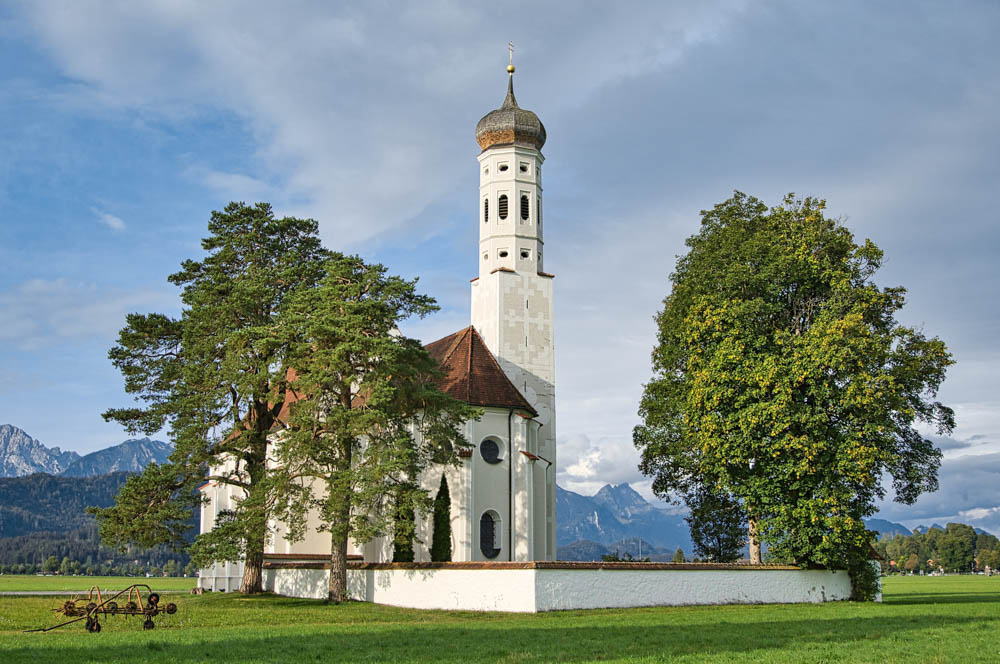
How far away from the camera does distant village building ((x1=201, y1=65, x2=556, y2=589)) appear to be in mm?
38938

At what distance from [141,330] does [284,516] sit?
10.3 meters

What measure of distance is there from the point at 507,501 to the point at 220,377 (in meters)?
13.8

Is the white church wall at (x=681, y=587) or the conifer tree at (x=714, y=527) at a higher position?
the conifer tree at (x=714, y=527)

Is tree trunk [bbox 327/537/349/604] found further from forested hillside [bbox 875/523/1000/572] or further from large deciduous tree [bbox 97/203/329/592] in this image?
forested hillside [bbox 875/523/1000/572]

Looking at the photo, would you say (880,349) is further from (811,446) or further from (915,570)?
(915,570)

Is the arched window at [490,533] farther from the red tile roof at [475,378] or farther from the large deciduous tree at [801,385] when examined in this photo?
the large deciduous tree at [801,385]

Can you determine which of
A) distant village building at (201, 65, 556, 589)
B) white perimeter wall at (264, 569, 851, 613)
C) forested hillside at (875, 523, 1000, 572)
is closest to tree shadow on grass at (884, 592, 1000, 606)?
white perimeter wall at (264, 569, 851, 613)

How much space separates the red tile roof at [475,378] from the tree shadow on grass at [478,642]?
56.3 feet

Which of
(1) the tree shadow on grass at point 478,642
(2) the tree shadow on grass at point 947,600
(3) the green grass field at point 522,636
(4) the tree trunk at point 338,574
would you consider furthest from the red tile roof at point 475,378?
(1) the tree shadow on grass at point 478,642

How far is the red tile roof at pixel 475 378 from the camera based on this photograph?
39.6 meters

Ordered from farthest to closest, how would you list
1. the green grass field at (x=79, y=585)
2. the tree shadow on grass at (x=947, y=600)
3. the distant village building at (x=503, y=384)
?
the green grass field at (x=79, y=585)
the distant village building at (x=503, y=384)
the tree shadow on grass at (x=947, y=600)

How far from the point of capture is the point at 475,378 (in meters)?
40.5

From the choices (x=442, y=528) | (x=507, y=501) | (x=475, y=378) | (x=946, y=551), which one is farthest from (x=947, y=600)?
(x=946, y=551)

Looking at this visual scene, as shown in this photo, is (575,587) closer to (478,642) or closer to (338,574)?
(338,574)
